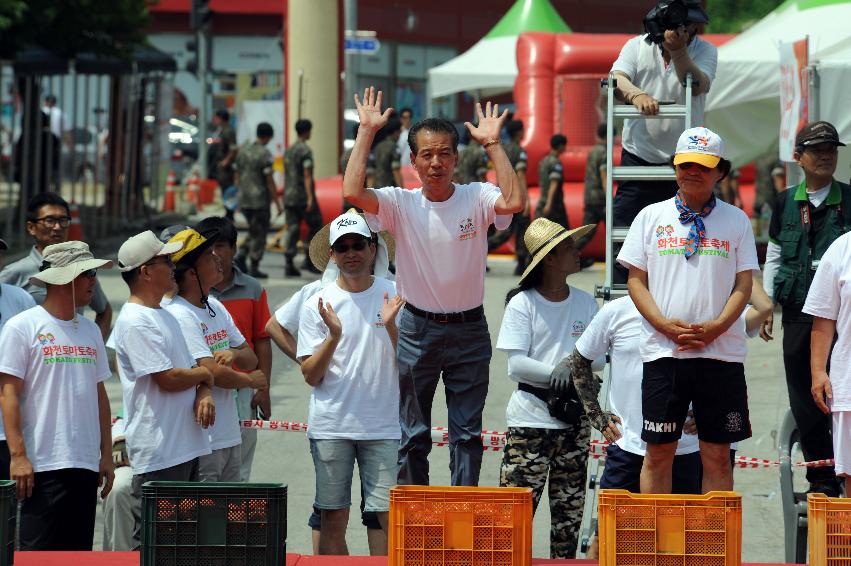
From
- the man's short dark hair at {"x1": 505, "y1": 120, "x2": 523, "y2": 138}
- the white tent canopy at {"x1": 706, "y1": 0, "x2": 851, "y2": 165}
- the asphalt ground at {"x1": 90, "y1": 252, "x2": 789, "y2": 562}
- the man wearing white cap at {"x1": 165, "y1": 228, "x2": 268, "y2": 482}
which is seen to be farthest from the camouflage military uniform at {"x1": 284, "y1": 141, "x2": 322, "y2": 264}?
the man wearing white cap at {"x1": 165, "y1": 228, "x2": 268, "y2": 482}

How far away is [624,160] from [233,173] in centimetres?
1507

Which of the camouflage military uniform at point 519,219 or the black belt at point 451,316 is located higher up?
the camouflage military uniform at point 519,219

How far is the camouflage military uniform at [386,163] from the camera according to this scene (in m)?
19.6

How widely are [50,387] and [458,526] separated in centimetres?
231

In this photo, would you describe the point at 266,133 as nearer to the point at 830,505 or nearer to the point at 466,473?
the point at 466,473

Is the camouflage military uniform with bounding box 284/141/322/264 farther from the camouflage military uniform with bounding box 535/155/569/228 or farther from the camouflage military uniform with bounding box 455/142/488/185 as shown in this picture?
the camouflage military uniform with bounding box 535/155/569/228

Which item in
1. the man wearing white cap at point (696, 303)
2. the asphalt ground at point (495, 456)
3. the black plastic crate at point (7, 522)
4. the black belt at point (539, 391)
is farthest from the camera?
the asphalt ground at point (495, 456)

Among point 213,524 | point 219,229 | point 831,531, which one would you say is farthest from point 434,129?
point 831,531

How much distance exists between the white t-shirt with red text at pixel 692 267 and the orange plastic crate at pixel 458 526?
4.32 ft

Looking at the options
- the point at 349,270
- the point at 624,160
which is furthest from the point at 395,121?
the point at 349,270

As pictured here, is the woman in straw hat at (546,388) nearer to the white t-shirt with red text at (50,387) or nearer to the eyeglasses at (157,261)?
the eyeglasses at (157,261)

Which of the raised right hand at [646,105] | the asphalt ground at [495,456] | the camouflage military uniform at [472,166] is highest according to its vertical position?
the camouflage military uniform at [472,166]

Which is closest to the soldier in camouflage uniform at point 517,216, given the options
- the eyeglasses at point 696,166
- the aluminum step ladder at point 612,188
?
the aluminum step ladder at point 612,188

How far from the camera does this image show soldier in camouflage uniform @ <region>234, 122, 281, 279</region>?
18578 mm
